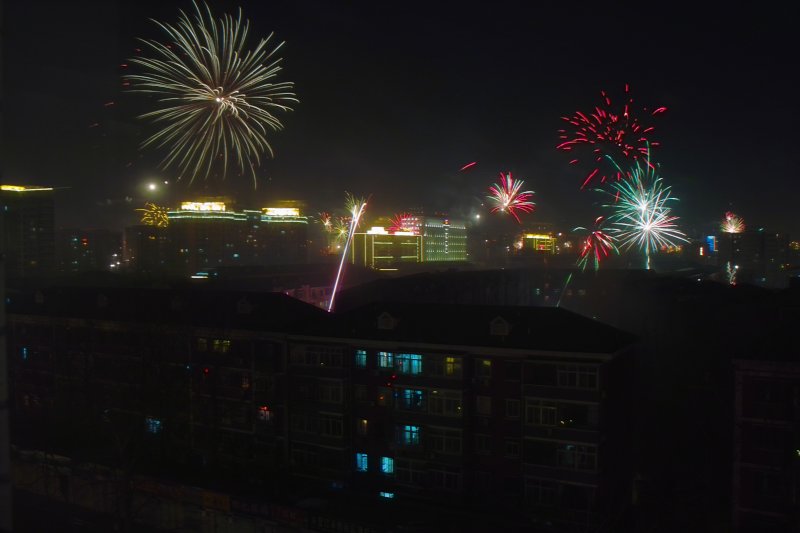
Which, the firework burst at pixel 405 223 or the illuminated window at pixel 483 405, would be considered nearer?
the illuminated window at pixel 483 405

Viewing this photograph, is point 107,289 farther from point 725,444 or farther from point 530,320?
point 725,444

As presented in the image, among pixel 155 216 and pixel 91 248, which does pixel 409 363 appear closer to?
pixel 155 216

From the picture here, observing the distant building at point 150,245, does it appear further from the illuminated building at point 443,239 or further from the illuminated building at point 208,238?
the illuminated building at point 443,239

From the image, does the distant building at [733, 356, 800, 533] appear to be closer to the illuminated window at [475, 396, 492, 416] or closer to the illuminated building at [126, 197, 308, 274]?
the illuminated window at [475, 396, 492, 416]

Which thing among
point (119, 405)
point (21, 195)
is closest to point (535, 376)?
point (119, 405)

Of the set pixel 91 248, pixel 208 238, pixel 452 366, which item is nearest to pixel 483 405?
pixel 452 366

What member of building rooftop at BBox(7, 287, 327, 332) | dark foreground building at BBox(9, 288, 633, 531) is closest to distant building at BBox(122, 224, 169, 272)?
building rooftop at BBox(7, 287, 327, 332)

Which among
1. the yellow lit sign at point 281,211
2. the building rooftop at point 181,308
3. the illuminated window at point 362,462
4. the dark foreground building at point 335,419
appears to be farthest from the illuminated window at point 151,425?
the yellow lit sign at point 281,211
